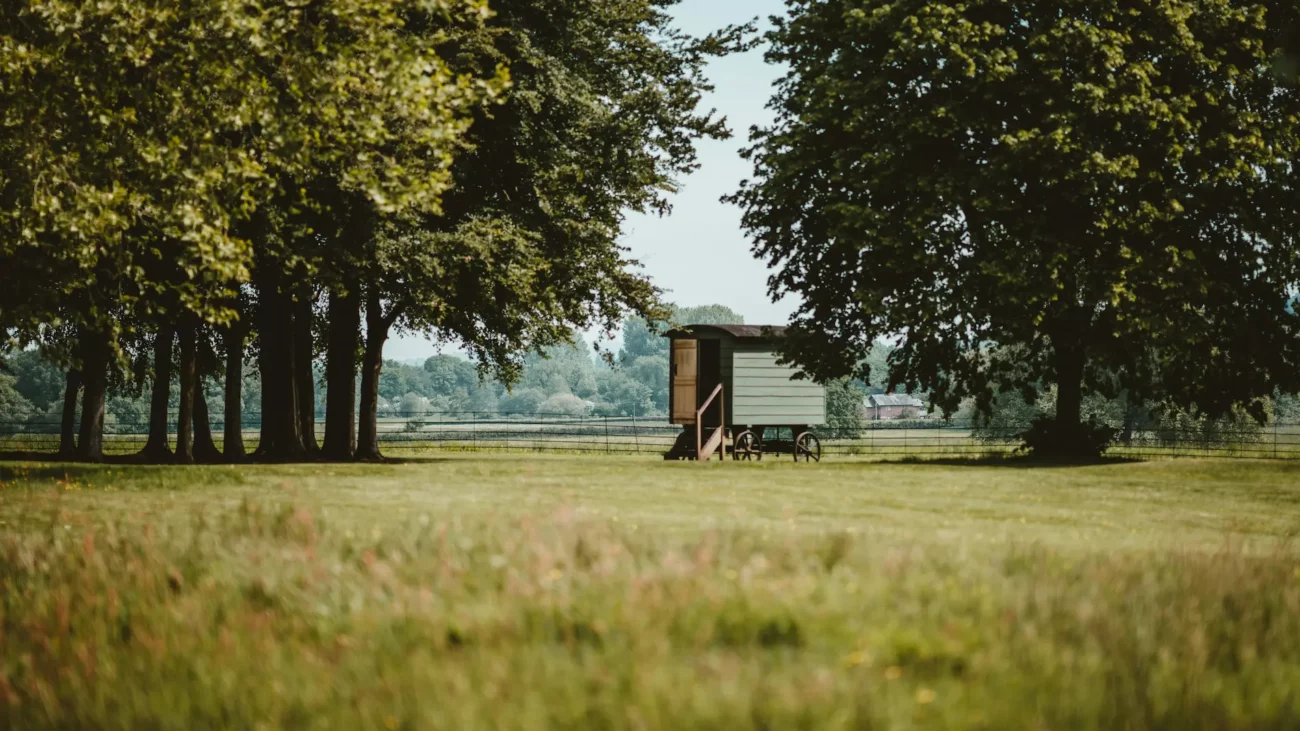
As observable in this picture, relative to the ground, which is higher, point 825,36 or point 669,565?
point 825,36

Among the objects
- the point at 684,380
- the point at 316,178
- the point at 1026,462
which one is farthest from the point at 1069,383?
the point at 316,178

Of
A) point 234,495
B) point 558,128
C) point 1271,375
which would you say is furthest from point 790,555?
point 1271,375

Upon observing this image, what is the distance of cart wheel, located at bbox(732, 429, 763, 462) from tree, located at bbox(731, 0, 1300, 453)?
9277 millimetres

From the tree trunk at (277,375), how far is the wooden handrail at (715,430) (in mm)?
11075

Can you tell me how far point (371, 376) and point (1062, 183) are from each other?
19.5m

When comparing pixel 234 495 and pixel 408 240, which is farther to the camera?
pixel 408 240

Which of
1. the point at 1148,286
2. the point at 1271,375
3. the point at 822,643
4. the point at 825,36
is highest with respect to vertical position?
the point at 825,36

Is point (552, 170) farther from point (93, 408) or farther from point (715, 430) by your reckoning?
point (93, 408)

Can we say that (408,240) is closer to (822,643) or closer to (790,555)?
(790,555)

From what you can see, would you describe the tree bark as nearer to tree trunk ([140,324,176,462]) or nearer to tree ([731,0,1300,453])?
tree trunk ([140,324,176,462])

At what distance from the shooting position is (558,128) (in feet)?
101

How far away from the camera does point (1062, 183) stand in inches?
1116

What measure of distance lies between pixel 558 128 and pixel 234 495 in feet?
50.8

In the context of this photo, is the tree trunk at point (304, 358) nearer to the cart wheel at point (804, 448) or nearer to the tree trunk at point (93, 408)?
the tree trunk at point (93, 408)
